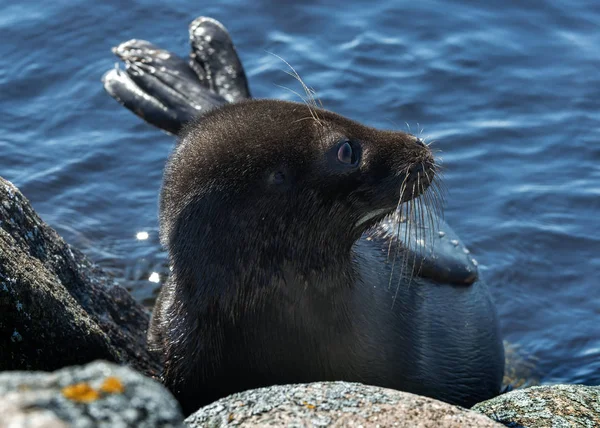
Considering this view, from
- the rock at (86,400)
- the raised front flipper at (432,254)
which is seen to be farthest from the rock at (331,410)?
the raised front flipper at (432,254)

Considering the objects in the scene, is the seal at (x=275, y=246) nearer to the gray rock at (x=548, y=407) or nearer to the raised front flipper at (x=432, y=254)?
the raised front flipper at (x=432, y=254)

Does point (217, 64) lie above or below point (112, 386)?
below

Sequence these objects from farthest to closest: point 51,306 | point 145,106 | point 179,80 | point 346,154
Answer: point 179,80 → point 145,106 → point 346,154 → point 51,306

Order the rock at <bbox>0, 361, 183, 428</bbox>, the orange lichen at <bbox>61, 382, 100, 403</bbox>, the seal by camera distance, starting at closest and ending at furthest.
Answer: the rock at <bbox>0, 361, 183, 428</bbox> < the orange lichen at <bbox>61, 382, 100, 403</bbox> < the seal

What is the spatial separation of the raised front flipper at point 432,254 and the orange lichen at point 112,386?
3.64 metres

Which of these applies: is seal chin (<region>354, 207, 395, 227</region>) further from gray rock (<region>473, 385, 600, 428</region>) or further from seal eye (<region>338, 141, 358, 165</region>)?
gray rock (<region>473, 385, 600, 428</region>)

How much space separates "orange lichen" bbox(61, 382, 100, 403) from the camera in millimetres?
1845

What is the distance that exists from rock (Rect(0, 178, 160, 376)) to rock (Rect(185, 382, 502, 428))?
33.0 inches

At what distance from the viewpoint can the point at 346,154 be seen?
4.55 meters

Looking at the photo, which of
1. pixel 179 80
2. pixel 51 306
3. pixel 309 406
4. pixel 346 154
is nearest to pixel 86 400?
pixel 309 406

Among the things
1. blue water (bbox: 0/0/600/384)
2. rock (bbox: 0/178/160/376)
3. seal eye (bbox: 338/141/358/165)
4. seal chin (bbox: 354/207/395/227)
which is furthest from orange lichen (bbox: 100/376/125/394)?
blue water (bbox: 0/0/600/384)

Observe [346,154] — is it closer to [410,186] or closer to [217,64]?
[410,186]

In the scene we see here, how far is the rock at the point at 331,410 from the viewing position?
9.96 ft

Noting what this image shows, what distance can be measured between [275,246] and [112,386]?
255 centimetres
